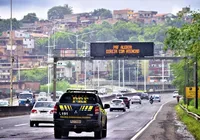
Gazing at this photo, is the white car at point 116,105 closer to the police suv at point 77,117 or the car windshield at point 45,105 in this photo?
the car windshield at point 45,105

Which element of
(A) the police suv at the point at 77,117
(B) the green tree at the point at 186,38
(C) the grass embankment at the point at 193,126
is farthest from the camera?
(B) the green tree at the point at 186,38

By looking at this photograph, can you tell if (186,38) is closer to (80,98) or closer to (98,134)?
(98,134)

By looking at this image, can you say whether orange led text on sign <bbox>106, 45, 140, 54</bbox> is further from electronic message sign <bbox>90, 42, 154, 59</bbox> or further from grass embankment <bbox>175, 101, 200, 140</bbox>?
grass embankment <bbox>175, 101, 200, 140</bbox>

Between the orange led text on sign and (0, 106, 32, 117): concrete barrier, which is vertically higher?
the orange led text on sign

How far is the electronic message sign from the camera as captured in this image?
83.6 meters

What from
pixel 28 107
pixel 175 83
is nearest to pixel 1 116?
pixel 28 107

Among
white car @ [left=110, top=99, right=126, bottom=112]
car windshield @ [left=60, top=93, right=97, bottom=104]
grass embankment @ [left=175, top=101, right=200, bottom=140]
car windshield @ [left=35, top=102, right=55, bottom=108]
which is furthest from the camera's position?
white car @ [left=110, top=99, right=126, bottom=112]

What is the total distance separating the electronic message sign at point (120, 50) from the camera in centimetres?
8362

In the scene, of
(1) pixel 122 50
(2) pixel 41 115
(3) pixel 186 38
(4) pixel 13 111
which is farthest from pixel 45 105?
(1) pixel 122 50

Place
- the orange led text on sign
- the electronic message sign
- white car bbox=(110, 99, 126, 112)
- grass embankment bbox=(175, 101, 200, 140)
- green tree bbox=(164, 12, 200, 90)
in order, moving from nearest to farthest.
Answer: grass embankment bbox=(175, 101, 200, 140) → green tree bbox=(164, 12, 200, 90) → white car bbox=(110, 99, 126, 112) → the electronic message sign → the orange led text on sign

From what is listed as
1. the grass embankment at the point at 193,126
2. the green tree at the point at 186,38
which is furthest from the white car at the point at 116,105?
the green tree at the point at 186,38

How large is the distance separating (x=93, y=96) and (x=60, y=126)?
179 cm

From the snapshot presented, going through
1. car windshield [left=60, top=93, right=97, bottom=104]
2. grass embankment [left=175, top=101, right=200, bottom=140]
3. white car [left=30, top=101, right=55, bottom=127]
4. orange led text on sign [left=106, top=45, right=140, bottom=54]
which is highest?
orange led text on sign [left=106, top=45, right=140, bottom=54]

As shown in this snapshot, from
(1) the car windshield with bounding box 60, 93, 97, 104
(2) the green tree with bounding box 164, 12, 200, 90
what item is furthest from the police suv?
(2) the green tree with bounding box 164, 12, 200, 90
